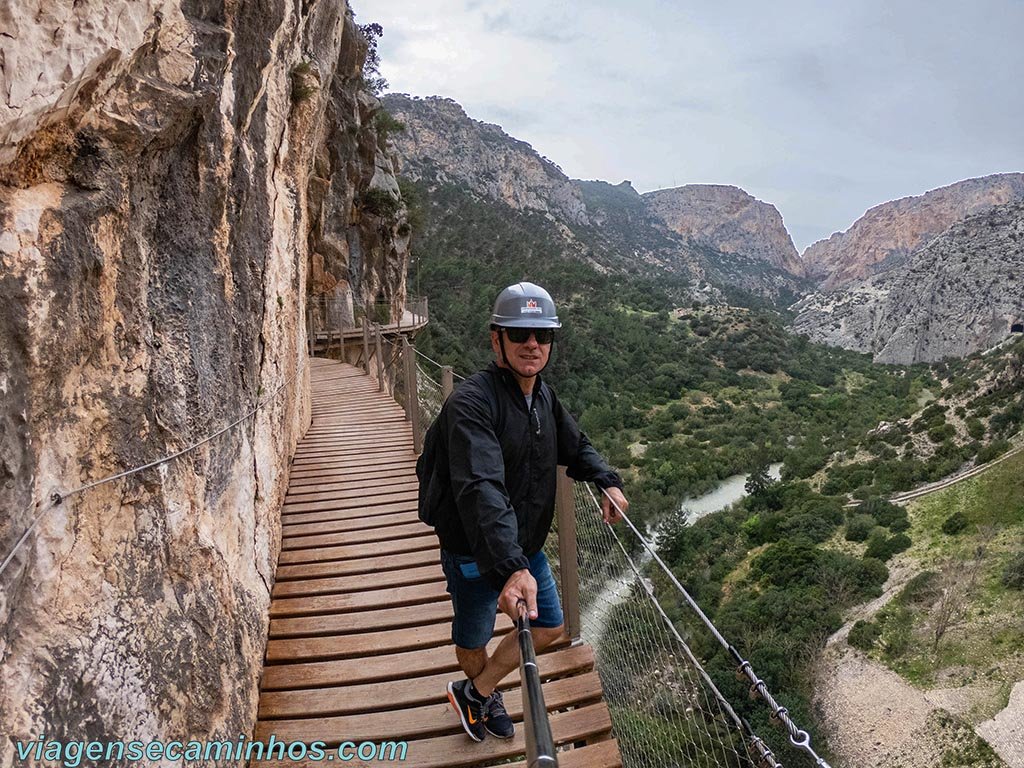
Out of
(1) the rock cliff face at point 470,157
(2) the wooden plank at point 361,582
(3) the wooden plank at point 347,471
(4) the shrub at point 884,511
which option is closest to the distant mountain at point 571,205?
(1) the rock cliff face at point 470,157

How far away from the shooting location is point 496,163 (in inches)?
3344

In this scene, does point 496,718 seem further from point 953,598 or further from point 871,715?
point 953,598

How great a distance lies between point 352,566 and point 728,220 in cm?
18696

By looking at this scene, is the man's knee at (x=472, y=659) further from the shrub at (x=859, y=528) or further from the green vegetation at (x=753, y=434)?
the shrub at (x=859, y=528)

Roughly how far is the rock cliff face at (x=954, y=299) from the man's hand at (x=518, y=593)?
7020 cm

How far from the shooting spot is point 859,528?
74.5ft

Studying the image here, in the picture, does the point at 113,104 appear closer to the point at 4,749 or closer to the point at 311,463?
the point at 4,749

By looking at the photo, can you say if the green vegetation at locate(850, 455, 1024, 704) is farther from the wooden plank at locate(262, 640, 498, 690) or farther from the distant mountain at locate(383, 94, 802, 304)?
the distant mountain at locate(383, 94, 802, 304)

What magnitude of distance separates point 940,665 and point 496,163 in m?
80.4

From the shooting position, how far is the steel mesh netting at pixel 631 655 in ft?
8.75

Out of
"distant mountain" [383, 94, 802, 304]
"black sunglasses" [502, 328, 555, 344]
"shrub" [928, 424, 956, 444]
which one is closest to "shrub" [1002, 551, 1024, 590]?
"shrub" [928, 424, 956, 444]

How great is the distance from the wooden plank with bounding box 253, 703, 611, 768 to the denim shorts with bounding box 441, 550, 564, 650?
501mm

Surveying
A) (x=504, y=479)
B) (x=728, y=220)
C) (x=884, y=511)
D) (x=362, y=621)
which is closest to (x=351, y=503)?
(x=362, y=621)

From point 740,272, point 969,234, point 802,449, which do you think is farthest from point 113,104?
point 740,272
